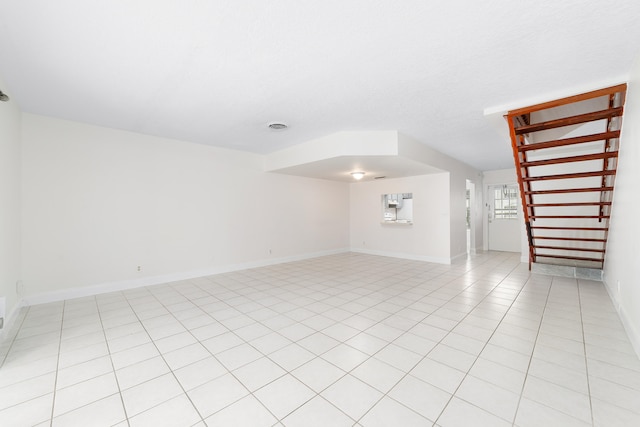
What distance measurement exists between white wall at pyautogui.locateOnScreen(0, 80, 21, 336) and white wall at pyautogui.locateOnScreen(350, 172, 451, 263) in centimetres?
704

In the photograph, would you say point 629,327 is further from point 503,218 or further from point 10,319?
point 10,319

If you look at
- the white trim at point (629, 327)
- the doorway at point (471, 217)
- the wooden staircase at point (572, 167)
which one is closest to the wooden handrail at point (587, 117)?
the wooden staircase at point (572, 167)

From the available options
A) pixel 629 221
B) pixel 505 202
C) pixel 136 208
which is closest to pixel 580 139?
pixel 629 221

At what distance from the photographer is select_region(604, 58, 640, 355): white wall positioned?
7.93 ft

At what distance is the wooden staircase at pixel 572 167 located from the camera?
3.17 metres

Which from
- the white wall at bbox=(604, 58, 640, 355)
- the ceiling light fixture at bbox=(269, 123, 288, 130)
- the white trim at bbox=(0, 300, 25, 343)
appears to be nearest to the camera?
the white wall at bbox=(604, 58, 640, 355)

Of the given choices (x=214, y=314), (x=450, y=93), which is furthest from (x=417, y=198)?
(x=214, y=314)

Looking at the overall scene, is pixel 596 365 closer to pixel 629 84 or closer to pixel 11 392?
pixel 629 84

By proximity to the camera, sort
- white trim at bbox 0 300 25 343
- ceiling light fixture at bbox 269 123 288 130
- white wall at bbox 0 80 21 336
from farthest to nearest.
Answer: ceiling light fixture at bbox 269 123 288 130
white wall at bbox 0 80 21 336
white trim at bbox 0 300 25 343

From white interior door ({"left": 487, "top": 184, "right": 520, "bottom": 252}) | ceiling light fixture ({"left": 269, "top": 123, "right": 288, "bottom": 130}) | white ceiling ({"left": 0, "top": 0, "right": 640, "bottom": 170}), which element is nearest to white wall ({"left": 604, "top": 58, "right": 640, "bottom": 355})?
white ceiling ({"left": 0, "top": 0, "right": 640, "bottom": 170})

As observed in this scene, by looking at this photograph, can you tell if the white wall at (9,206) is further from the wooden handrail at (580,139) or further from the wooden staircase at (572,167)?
the wooden handrail at (580,139)

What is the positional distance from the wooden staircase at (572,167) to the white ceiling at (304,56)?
1.44 feet

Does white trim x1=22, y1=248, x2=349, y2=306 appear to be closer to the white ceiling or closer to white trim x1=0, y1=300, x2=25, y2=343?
white trim x1=0, y1=300, x2=25, y2=343

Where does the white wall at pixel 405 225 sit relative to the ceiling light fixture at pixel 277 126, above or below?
below
